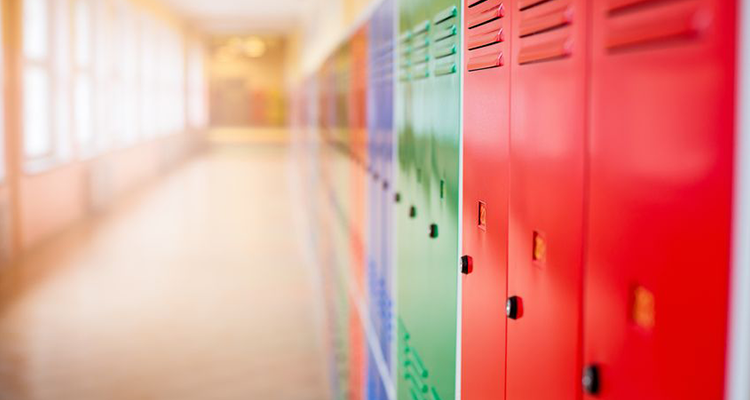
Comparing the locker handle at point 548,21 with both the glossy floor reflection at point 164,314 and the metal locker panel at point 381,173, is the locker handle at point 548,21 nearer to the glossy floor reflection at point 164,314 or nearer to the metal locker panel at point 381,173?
the metal locker panel at point 381,173

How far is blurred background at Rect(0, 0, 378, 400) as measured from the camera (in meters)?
4.16

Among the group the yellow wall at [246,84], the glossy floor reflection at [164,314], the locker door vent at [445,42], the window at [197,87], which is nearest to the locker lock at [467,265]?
the locker door vent at [445,42]

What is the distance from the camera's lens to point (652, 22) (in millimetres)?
739

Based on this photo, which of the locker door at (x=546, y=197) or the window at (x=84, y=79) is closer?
the locker door at (x=546, y=197)

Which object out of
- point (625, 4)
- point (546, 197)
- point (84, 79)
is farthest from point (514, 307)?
point (84, 79)

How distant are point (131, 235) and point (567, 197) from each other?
25.1ft

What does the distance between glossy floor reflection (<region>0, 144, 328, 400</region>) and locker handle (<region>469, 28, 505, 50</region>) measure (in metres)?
2.66

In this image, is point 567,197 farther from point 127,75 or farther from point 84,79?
point 127,75

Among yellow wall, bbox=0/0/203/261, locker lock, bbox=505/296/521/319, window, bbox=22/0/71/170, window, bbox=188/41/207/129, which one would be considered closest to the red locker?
locker lock, bbox=505/296/521/319

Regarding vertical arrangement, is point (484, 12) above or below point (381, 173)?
above

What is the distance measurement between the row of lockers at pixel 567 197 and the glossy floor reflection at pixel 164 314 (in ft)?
6.91

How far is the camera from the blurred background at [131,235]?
4164mm

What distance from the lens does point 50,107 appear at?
847 cm

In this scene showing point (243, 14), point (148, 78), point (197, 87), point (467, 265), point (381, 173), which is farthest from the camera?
point (197, 87)
